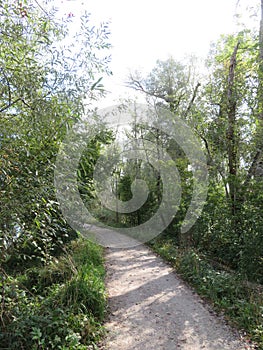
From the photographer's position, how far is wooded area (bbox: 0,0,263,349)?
214 cm

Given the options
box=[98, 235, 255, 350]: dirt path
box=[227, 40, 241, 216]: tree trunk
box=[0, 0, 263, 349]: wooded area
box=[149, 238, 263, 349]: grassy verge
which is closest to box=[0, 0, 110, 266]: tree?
box=[0, 0, 263, 349]: wooded area

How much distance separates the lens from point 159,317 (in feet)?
11.5

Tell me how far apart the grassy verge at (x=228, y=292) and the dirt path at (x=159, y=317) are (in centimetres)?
16

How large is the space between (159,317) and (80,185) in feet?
6.93

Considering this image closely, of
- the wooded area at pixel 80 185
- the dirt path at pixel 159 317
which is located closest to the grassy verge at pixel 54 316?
the wooded area at pixel 80 185

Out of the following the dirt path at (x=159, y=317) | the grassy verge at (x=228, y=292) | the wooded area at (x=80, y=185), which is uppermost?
the wooded area at (x=80, y=185)

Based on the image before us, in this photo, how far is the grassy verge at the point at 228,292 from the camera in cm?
317

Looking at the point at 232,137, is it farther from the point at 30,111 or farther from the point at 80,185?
the point at 30,111

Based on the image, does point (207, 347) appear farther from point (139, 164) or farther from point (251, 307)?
point (139, 164)

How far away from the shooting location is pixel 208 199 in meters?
6.16

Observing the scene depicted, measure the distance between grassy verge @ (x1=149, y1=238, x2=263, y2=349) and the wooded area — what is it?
0.06 feet

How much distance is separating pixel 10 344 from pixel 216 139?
16.5 ft

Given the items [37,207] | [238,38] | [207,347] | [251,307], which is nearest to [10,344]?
[37,207]

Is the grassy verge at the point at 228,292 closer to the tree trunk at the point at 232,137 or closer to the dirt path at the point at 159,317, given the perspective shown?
the dirt path at the point at 159,317
